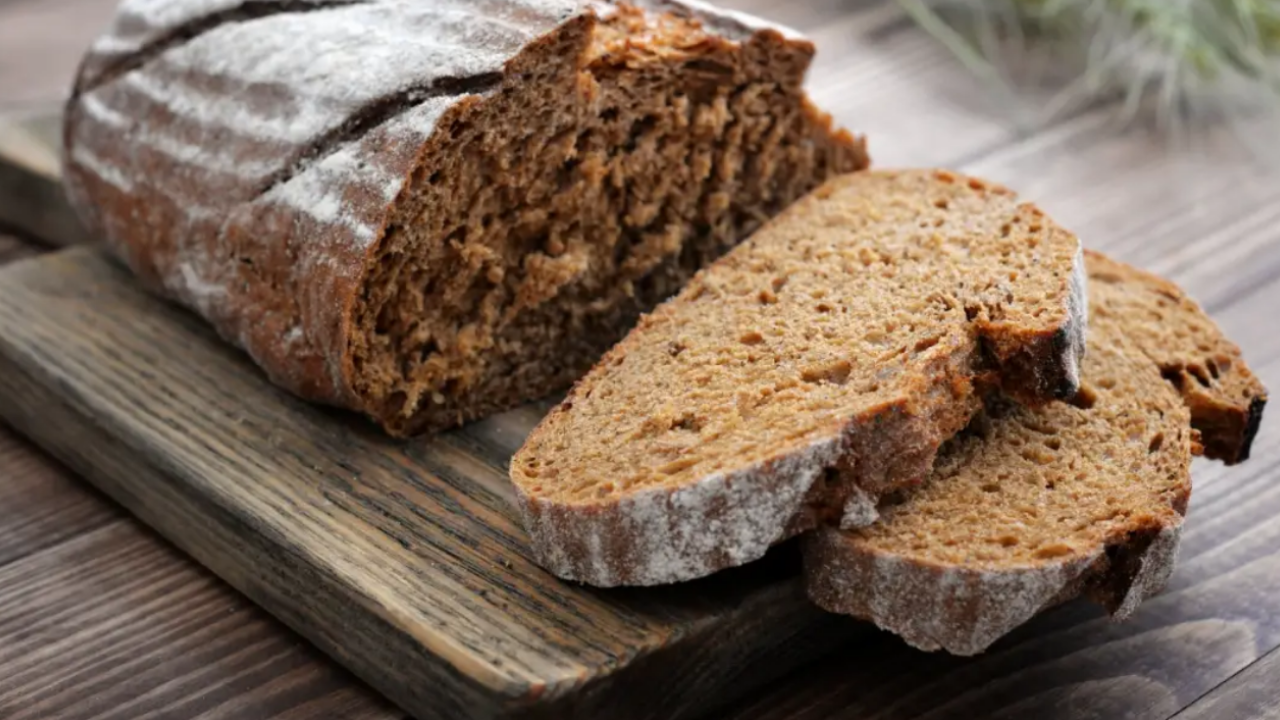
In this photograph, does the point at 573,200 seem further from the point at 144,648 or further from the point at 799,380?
the point at 144,648

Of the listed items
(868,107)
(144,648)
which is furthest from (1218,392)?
(868,107)

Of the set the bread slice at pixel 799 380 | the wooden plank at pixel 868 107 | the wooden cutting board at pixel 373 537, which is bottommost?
the wooden plank at pixel 868 107

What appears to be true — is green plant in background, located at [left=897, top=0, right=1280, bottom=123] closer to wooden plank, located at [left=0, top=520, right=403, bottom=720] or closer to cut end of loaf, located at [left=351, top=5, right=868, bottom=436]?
cut end of loaf, located at [left=351, top=5, right=868, bottom=436]

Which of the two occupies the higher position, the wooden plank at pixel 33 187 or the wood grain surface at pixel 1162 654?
the wooden plank at pixel 33 187

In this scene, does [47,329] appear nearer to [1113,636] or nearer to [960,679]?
[960,679]

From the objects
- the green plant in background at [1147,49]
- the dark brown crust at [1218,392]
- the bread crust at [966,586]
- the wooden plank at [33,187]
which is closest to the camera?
the bread crust at [966,586]

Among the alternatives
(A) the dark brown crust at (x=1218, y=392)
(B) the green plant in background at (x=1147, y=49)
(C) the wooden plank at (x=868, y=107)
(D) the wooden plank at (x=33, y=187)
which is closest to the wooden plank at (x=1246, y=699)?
(A) the dark brown crust at (x=1218, y=392)

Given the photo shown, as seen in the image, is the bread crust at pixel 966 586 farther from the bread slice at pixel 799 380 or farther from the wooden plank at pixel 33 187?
the wooden plank at pixel 33 187
